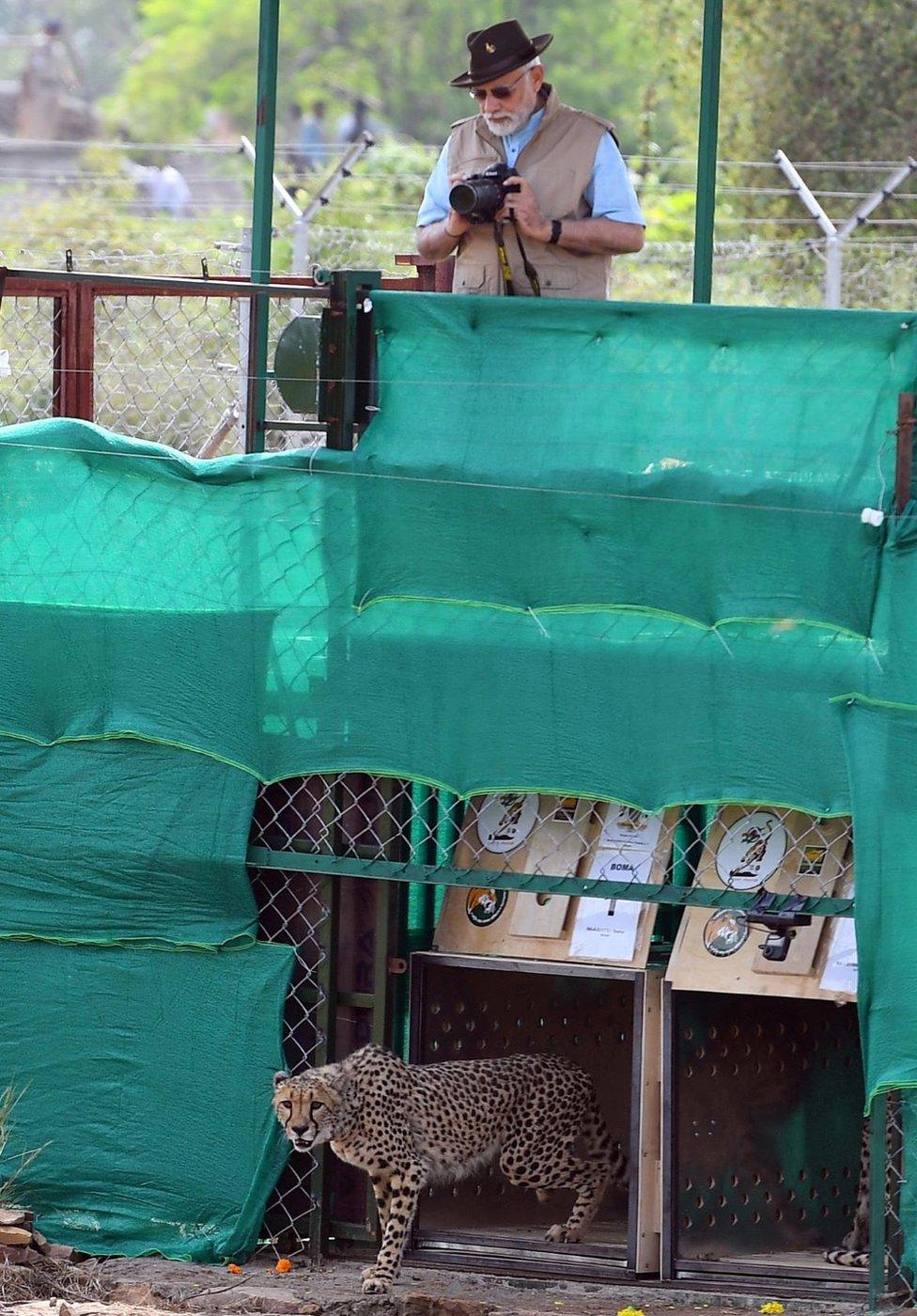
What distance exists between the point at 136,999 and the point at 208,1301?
3.22 feet

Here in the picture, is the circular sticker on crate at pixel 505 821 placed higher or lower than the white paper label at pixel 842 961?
higher

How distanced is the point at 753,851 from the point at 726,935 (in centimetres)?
33

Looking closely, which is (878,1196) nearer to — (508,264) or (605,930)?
(605,930)

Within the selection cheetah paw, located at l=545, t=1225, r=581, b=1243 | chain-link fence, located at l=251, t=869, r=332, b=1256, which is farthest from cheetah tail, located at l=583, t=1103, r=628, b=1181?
chain-link fence, located at l=251, t=869, r=332, b=1256

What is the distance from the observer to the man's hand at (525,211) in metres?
6.84

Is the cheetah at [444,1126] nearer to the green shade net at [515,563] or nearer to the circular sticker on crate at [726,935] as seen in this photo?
the circular sticker on crate at [726,935]

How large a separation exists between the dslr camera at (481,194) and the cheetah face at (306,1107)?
2.66 metres

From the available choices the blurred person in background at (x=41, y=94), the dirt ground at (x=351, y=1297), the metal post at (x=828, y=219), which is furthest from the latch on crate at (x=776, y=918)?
the blurred person in background at (x=41, y=94)

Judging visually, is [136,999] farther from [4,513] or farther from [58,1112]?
[4,513]

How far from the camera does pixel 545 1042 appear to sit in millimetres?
7605

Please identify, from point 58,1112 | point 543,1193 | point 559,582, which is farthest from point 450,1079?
point 559,582

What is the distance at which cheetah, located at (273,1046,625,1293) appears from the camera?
21.3 ft

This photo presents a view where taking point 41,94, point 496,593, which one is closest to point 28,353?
point 496,593

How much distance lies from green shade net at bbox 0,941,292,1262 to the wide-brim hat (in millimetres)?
2813
